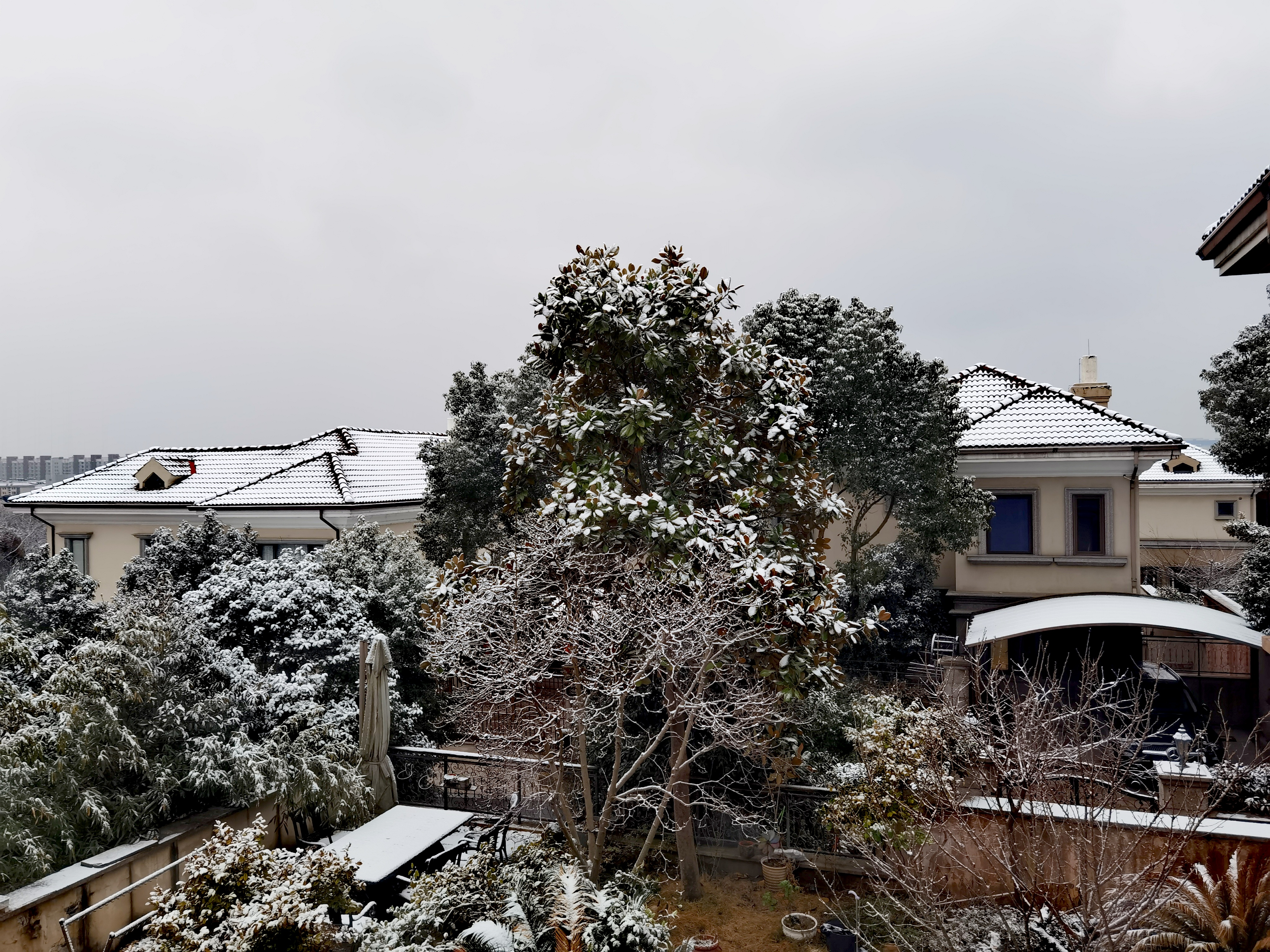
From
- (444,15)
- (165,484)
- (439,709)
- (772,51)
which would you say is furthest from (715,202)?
(165,484)

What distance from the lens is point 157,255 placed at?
14.4 meters

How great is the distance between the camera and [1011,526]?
17656 millimetres

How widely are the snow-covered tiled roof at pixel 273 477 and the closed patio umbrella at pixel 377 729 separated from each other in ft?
36.3

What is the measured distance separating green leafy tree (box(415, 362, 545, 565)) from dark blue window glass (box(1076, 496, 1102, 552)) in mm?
13407

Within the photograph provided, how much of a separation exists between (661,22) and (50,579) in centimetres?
1739

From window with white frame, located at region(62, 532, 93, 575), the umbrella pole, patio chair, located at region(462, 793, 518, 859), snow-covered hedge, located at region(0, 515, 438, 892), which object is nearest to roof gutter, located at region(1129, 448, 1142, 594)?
patio chair, located at region(462, 793, 518, 859)

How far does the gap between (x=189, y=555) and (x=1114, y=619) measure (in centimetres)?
1889

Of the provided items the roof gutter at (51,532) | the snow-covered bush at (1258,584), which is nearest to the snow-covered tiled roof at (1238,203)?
the snow-covered bush at (1258,584)

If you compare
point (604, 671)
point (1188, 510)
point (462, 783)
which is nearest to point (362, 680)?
point (462, 783)

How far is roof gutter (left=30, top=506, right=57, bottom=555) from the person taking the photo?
84.1 feet

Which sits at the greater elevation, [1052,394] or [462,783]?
[1052,394]

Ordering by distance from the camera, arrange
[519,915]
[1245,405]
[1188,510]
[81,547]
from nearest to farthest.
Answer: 1. [519,915]
2. [1245,405]
3. [81,547]
4. [1188,510]

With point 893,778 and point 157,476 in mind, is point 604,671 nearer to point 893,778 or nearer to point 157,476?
point 893,778

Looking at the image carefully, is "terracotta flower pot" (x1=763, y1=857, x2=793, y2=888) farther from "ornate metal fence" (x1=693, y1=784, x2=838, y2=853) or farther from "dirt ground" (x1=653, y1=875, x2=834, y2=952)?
"ornate metal fence" (x1=693, y1=784, x2=838, y2=853)
